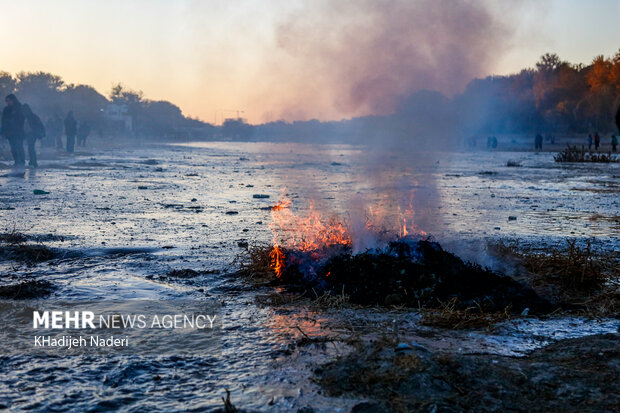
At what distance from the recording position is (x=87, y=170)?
20.7 meters

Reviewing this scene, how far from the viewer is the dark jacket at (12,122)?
19250mm

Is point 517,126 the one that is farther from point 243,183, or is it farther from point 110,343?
point 110,343

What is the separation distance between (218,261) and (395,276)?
2.32m

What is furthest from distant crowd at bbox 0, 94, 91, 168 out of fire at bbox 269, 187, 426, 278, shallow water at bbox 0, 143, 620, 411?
fire at bbox 269, 187, 426, 278

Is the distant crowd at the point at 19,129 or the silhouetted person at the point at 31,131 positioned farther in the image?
the silhouetted person at the point at 31,131

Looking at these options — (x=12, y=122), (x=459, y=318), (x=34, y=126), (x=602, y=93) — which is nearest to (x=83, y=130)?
(x=34, y=126)

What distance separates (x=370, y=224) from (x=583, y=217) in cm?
605

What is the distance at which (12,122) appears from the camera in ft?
63.5

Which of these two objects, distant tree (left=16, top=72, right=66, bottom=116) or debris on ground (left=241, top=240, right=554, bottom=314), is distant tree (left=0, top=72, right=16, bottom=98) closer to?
distant tree (left=16, top=72, right=66, bottom=116)

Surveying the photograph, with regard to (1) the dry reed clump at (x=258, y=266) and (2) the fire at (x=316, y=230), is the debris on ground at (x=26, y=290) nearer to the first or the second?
(1) the dry reed clump at (x=258, y=266)

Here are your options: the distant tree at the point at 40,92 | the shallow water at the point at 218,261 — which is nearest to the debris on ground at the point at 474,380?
the shallow water at the point at 218,261

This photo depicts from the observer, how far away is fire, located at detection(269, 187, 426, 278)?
6012 mm

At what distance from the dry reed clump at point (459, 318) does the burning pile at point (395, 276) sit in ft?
0.40

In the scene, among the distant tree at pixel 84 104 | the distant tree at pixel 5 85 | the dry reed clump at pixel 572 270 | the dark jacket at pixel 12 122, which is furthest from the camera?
the distant tree at pixel 84 104
